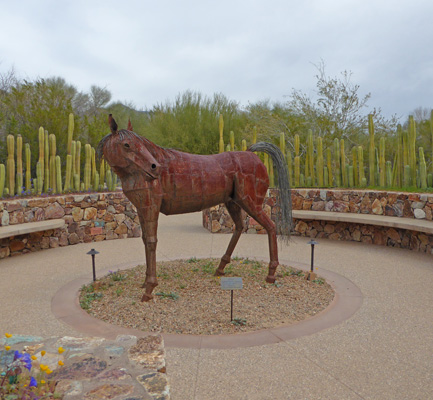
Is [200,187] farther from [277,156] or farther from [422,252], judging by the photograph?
[422,252]

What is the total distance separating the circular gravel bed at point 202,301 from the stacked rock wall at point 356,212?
2.90 meters

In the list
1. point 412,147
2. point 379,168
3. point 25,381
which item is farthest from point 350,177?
point 25,381

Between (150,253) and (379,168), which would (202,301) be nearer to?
(150,253)

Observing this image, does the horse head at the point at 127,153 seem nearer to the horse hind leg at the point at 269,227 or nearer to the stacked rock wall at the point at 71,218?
the horse hind leg at the point at 269,227

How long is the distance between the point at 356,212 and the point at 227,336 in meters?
5.64

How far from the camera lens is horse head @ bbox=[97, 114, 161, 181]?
3857 mm

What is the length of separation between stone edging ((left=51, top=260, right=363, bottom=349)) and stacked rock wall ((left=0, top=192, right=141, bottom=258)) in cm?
285

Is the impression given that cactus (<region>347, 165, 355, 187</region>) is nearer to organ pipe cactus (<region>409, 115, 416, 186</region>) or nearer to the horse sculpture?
organ pipe cactus (<region>409, 115, 416, 186</region>)

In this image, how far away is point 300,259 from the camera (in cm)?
622

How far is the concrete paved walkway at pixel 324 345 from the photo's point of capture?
2555 millimetres

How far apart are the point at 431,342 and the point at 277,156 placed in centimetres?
273

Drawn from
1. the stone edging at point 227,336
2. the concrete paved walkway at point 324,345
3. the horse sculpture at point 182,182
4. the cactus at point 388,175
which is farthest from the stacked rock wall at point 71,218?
the cactus at point 388,175

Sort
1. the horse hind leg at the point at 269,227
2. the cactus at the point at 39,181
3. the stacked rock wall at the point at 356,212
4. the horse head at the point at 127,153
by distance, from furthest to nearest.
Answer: the cactus at the point at 39,181
the stacked rock wall at the point at 356,212
the horse hind leg at the point at 269,227
the horse head at the point at 127,153

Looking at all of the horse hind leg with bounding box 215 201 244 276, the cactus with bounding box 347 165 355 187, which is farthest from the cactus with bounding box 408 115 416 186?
the horse hind leg with bounding box 215 201 244 276
